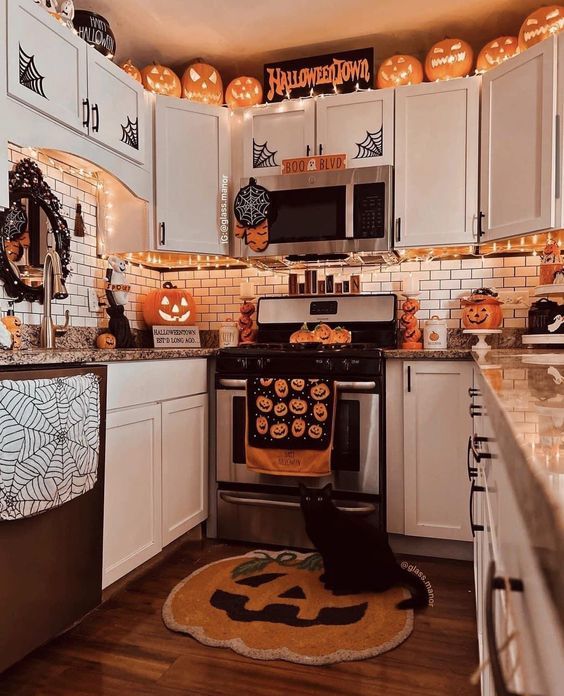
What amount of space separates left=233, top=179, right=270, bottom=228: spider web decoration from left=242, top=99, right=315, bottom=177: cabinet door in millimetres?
120

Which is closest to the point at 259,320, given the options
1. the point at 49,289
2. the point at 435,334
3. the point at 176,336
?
the point at 176,336

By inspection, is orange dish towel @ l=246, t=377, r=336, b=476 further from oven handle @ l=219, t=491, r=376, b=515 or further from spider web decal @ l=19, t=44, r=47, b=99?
spider web decal @ l=19, t=44, r=47, b=99

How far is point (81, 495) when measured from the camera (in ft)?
5.90

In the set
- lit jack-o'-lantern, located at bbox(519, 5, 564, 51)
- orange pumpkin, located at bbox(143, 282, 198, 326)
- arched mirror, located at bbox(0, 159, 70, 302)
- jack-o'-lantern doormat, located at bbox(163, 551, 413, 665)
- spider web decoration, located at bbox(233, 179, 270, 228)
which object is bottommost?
jack-o'-lantern doormat, located at bbox(163, 551, 413, 665)

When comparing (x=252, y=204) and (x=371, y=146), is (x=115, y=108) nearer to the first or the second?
(x=252, y=204)

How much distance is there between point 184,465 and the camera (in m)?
2.63

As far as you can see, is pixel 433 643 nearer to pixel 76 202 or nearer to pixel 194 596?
pixel 194 596

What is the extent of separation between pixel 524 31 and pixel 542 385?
2664 mm

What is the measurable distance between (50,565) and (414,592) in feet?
4.42

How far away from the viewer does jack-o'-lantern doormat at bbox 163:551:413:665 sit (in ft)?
5.94

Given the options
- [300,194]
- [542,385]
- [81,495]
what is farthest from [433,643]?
[300,194]

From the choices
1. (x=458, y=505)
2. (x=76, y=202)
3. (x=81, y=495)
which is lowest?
(x=458, y=505)

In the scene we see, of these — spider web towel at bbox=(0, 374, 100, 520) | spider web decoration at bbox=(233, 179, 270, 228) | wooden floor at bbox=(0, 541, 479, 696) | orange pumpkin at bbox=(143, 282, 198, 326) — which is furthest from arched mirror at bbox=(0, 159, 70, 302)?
wooden floor at bbox=(0, 541, 479, 696)

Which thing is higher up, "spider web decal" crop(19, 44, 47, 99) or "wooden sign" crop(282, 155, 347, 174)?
"spider web decal" crop(19, 44, 47, 99)
